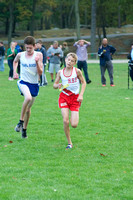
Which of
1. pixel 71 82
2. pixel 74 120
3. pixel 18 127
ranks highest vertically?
pixel 71 82

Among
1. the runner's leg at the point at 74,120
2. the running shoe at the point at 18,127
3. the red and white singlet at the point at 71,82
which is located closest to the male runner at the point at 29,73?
the running shoe at the point at 18,127

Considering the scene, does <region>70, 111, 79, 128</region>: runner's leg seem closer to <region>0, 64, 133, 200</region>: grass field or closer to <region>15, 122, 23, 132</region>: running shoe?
<region>0, 64, 133, 200</region>: grass field

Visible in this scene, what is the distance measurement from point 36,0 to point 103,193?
52.0 m

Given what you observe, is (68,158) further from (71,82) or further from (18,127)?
(18,127)

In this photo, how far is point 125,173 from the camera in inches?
243

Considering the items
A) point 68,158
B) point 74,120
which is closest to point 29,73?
point 74,120

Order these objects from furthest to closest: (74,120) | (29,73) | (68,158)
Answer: (29,73), (74,120), (68,158)

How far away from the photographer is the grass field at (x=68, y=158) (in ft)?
17.8

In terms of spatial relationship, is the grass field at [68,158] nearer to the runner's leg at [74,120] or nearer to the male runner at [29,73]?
the runner's leg at [74,120]

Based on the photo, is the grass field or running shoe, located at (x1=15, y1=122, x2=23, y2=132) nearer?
the grass field

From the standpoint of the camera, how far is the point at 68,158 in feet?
23.1

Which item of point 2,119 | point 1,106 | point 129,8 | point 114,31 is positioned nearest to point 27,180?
point 2,119

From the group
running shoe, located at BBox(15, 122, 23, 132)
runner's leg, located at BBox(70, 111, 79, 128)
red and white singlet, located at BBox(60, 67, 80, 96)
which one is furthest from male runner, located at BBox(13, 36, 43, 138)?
runner's leg, located at BBox(70, 111, 79, 128)

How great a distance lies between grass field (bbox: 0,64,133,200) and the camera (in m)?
5.42
